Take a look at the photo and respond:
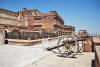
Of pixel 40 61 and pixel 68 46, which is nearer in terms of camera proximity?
pixel 40 61

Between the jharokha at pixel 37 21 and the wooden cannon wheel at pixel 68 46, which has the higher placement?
the jharokha at pixel 37 21


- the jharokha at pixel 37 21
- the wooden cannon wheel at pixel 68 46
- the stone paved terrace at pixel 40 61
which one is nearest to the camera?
the stone paved terrace at pixel 40 61

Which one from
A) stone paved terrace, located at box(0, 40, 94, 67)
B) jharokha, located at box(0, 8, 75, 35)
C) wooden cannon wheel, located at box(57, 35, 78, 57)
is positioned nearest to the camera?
stone paved terrace, located at box(0, 40, 94, 67)

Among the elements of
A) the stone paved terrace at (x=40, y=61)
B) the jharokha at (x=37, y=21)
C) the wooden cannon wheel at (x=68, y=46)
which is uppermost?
the jharokha at (x=37, y=21)

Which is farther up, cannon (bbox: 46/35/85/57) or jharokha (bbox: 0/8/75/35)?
jharokha (bbox: 0/8/75/35)

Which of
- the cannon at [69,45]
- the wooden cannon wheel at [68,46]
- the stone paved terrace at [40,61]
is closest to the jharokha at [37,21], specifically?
the cannon at [69,45]

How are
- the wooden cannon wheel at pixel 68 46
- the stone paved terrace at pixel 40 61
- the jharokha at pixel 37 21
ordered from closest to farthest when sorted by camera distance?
the stone paved terrace at pixel 40 61 < the wooden cannon wheel at pixel 68 46 < the jharokha at pixel 37 21

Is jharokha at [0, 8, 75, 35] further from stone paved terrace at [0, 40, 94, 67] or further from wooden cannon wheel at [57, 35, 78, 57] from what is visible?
stone paved terrace at [0, 40, 94, 67]

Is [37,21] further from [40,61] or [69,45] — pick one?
[40,61]

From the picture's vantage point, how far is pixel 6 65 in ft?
13.4

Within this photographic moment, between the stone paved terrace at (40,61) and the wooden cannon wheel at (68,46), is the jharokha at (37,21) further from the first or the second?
the stone paved terrace at (40,61)

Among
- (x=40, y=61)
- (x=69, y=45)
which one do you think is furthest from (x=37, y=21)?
(x=40, y=61)

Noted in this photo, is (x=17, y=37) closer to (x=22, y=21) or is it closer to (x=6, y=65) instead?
(x=6, y=65)

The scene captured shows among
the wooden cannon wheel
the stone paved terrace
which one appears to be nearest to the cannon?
the wooden cannon wheel
